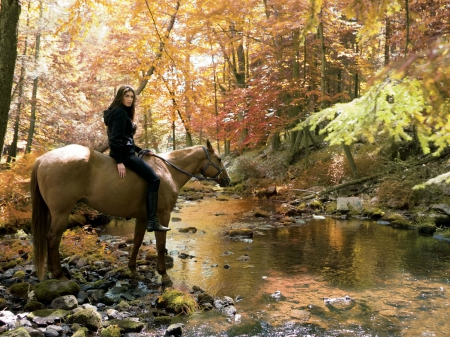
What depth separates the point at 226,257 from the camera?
7.53 metres

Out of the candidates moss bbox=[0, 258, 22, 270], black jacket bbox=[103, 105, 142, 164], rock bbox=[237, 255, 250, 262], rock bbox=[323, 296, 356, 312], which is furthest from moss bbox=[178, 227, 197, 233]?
rock bbox=[323, 296, 356, 312]

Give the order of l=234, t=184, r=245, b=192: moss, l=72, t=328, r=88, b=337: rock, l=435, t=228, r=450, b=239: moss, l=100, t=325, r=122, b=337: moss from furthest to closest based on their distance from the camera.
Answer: l=234, t=184, r=245, b=192: moss, l=435, t=228, r=450, b=239: moss, l=100, t=325, r=122, b=337: moss, l=72, t=328, r=88, b=337: rock

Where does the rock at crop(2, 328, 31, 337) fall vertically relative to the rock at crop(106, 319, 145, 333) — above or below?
above

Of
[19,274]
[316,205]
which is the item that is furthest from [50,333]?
[316,205]

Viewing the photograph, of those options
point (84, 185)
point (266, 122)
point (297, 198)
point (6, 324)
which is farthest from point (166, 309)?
point (266, 122)

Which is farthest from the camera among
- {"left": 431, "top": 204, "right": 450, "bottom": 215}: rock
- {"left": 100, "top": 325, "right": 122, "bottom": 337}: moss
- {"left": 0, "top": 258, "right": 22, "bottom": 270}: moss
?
{"left": 431, "top": 204, "right": 450, "bottom": 215}: rock

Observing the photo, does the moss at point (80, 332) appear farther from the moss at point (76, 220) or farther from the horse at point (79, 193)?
the moss at point (76, 220)

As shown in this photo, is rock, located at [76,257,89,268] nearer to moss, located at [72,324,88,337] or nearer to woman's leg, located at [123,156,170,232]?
woman's leg, located at [123,156,170,232]

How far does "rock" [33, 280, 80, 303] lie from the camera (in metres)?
4.77

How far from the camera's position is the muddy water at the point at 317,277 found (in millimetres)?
4480

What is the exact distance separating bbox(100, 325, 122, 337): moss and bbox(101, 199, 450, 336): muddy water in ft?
2.65

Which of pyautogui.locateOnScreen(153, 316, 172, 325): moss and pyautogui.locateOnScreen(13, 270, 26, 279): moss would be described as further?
pyautogui.locateOnScreen(13, 270, 26, 279): moss

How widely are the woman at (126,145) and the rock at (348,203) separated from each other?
336 inches

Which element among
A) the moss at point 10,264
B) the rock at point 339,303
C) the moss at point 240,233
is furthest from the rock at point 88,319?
A: the moss at point 240,233
